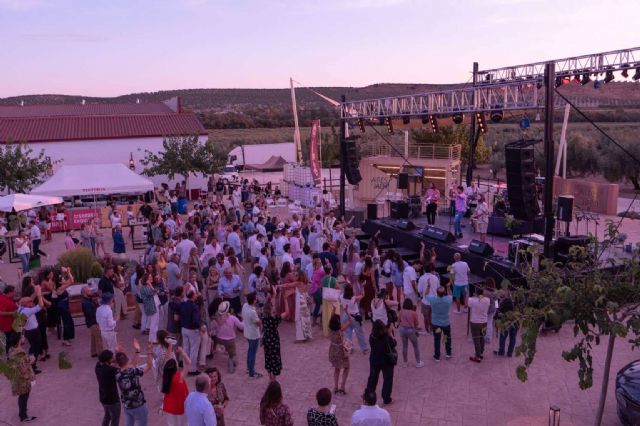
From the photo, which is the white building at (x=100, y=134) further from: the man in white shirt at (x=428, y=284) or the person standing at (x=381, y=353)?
the person standing at (x=381, y=353)

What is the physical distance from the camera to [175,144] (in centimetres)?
2636

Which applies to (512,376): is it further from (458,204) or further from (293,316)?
(458,204)

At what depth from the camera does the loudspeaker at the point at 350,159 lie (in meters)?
19.6

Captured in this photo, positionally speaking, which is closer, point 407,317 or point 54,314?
point 407,317

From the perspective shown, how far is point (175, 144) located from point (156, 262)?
53.1ft

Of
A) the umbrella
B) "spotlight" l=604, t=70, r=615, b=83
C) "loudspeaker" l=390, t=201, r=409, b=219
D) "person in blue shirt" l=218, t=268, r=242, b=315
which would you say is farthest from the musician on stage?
the umbrella

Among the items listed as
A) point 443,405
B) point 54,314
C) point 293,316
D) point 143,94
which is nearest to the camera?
point 443,405

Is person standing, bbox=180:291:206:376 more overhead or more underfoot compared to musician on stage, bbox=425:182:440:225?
more underfoot

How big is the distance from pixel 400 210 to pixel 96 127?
19920mm

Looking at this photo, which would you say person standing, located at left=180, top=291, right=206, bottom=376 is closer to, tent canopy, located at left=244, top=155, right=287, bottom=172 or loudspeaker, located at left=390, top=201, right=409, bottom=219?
loudspeaker, located at left=390, top=201, right=409, bottom=219

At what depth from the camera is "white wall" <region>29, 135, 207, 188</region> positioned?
29484mm

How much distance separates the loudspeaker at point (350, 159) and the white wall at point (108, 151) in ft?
41.1

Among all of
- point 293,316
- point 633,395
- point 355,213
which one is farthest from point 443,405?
point 355,213

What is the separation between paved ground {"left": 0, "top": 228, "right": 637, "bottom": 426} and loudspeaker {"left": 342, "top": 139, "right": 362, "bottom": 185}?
35.3 ft
